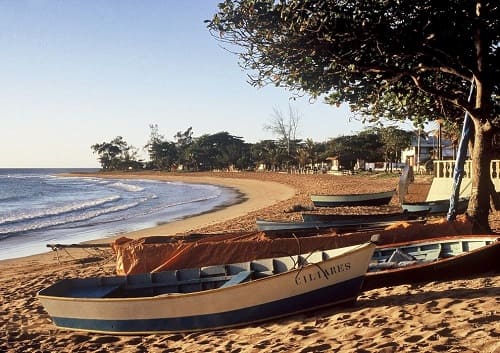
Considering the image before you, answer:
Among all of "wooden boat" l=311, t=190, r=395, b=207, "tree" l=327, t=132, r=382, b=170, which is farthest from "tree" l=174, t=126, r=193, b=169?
"wooden boat" l=311, t=190, r=395, b=207

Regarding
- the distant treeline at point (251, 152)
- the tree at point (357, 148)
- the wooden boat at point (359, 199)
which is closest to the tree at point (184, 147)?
the distant treeline at point (251, 152)

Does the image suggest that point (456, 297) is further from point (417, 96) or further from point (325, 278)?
point (417, 96)

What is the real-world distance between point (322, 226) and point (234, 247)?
3727 millimetres

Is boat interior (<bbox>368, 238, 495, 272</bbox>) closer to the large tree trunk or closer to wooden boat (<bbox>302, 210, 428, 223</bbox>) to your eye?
the large tree trunk

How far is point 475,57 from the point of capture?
33.7 ft

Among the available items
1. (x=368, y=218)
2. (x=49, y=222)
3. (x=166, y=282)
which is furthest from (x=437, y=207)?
(x=49, y=222)

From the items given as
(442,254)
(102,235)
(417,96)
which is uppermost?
(417,96)

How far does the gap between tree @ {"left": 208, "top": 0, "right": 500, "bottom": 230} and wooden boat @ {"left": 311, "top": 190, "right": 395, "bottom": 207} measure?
38.3 feet

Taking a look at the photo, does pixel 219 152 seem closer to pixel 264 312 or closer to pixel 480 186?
pixel 480 186

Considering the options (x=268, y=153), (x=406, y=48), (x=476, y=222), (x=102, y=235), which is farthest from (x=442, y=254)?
(x=268, y=153)

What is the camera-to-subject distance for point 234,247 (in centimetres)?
916

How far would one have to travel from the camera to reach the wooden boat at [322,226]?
11.0 m

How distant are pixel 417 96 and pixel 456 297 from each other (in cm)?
698

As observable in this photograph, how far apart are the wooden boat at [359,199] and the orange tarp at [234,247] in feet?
40.2
